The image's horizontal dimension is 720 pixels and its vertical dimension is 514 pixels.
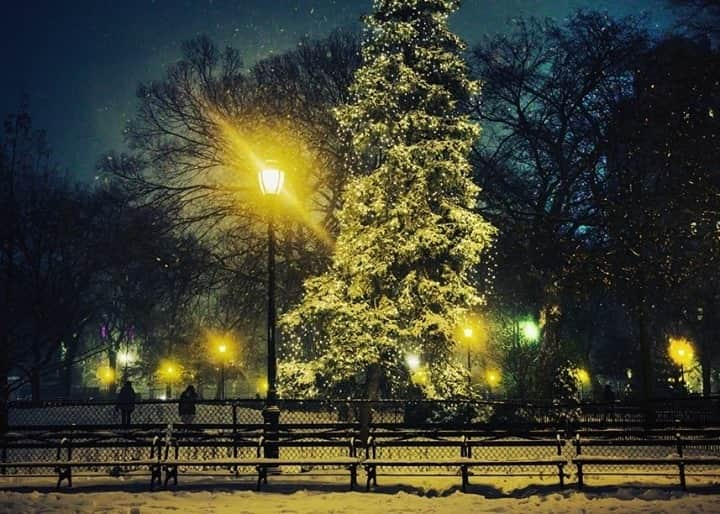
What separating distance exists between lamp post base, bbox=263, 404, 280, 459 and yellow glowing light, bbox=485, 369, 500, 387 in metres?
40.1

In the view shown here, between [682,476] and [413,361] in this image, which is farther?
[413,361]

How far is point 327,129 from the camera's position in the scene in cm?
2712

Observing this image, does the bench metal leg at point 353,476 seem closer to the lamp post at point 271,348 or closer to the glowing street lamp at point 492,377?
the lamp post at point 271,348

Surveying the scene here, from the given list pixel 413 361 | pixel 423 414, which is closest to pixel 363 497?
pixel 413 361

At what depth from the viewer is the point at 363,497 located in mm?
11406

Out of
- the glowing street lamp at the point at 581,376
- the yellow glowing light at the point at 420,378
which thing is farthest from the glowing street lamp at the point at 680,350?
the yellow glowing light at the point at 420,378

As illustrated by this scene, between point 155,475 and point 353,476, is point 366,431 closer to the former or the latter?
point 353,476

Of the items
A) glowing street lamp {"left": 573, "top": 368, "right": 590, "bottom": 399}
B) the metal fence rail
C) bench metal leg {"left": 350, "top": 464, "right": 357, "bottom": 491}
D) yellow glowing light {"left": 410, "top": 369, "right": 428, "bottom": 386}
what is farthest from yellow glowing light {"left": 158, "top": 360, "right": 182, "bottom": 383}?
bench metal leg {"left": 350, "top": 464, "right": 357, "bottom": 491}

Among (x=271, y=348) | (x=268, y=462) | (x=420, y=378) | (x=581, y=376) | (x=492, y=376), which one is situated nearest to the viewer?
(x=268, y=462)

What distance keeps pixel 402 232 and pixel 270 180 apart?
6713 mm

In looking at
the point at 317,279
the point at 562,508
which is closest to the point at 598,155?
the point at 317,279

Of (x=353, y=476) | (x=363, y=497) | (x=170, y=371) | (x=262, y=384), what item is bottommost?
(x=363, y=497)

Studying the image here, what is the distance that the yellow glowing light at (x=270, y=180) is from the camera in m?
14.0

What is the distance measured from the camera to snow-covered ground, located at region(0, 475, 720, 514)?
10.4 metres
